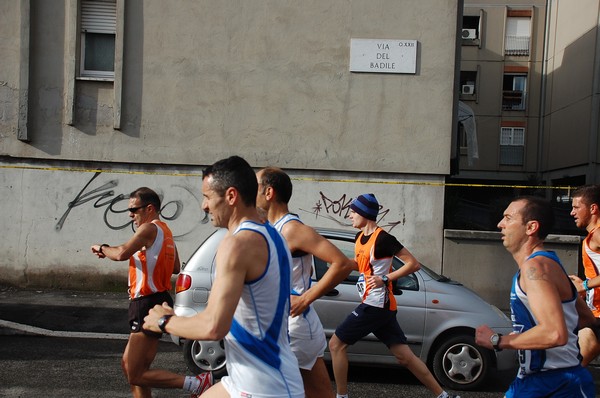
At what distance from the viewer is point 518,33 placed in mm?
31562

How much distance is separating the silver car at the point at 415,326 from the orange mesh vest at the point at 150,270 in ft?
4.72

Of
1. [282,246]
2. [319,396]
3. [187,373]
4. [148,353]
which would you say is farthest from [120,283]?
[282,246]

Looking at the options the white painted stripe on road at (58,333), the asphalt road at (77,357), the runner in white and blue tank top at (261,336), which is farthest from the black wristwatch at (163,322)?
the white painted stripe on road at (58,333)

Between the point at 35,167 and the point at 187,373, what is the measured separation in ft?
22.8

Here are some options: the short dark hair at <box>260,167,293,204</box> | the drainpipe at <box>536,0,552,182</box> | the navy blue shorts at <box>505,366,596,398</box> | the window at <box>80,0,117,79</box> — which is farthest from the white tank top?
the drainpipe at <box>536,0,552,182</box>

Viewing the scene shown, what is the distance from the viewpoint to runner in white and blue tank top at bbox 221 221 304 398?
110 inches

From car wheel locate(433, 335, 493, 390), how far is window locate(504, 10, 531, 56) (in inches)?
1098

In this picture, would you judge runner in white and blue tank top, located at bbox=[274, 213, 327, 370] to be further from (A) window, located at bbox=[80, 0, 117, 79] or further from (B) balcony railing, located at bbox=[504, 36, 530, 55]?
(B) balcony railing, located at bbox=[504, 36, 530, 55]

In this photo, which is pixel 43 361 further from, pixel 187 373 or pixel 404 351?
pixel 404 351

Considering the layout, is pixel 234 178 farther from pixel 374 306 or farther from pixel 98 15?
pixel 98 15

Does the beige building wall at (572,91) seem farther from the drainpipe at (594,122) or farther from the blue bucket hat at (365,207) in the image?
the blue bucket hat at (365,207)

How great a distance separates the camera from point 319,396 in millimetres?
4262

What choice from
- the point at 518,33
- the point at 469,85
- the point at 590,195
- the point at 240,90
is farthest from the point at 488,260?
the point at 518,33

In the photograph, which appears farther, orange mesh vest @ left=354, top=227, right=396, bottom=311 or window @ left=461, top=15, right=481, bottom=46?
window @ left=461, top=15, right=481, bottom=46
